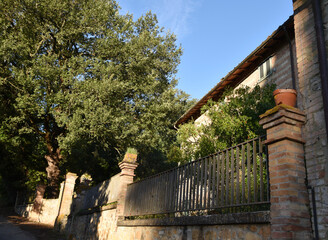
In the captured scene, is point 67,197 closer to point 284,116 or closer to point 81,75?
point 81,75

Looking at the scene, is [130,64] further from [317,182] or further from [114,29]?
[317,182]

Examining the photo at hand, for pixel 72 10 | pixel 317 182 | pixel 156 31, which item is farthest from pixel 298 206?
pixel 156 31

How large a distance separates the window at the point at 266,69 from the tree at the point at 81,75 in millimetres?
6594

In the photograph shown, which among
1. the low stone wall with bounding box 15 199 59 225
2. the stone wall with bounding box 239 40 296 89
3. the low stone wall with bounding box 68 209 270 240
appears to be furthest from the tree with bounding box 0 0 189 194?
the stone wall with bounding box 239 40 296 89

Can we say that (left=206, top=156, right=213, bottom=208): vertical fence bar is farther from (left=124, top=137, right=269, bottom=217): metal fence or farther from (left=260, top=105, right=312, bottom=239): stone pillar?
(left=260, top=105, right=312, bottom=239): stone pillar

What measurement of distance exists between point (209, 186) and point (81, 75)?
40.4 ft

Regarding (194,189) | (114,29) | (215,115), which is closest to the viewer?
(194,189)

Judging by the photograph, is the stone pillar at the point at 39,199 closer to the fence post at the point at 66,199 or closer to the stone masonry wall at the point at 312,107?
the fence post at the point at 66,199

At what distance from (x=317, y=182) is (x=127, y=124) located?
12.8 metres

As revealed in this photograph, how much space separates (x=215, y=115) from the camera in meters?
9.57

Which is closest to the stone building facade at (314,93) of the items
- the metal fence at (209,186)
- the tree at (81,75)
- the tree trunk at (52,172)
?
the metal fence at (209,186)

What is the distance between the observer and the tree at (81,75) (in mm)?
14297

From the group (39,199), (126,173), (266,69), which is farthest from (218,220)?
(39,199)

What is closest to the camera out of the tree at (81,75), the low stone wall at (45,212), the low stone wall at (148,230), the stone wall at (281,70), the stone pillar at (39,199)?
the low stone wall at (148,230)
